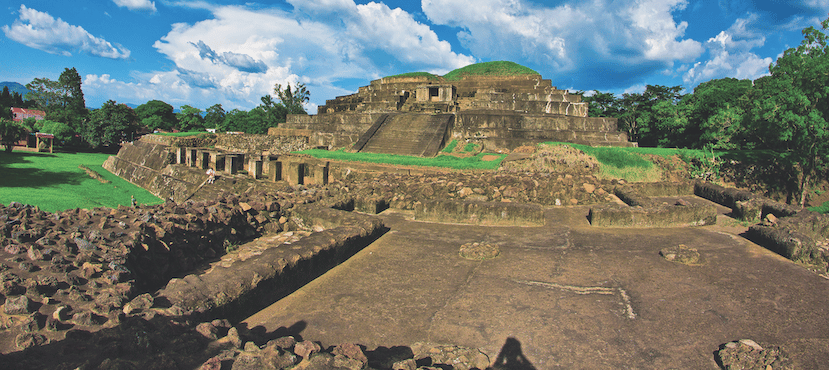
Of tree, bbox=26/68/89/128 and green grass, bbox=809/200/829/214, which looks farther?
tree, bbox=26/68/89/128

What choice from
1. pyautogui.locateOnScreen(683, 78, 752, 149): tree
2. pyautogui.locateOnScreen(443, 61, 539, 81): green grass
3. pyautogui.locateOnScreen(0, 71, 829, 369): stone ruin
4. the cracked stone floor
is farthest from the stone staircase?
pyautogui.locateOnScreen(683, 78, 752, 149): tree

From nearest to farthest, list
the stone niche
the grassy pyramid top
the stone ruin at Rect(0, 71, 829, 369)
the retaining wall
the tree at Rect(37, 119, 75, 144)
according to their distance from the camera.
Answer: the stone ruin at Rect(0, 71, 829, 369)
the retaining wall
the stone niche
the grassy pyramid top
the tree at Rect(37, 119, 75, 144)

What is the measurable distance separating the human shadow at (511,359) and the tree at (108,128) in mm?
42659

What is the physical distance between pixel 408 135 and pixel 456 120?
216 cm

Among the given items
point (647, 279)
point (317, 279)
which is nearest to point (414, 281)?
point (317, 279)

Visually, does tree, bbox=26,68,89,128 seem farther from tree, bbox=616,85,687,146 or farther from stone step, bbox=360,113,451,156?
tree, bbox=616,85,687,146

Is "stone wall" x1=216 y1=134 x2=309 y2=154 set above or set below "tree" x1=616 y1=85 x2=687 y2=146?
below

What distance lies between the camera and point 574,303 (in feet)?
11.6

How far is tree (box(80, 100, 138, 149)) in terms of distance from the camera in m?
34.8

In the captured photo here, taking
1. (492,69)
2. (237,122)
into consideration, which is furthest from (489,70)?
(237,122)

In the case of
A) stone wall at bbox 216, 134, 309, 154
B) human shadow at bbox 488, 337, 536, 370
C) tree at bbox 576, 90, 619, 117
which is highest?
tree at bbox 576, 90, 619, 117

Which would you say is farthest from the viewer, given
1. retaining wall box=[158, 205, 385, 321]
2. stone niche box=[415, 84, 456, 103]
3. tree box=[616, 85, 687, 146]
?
tree box=[616, 85, 687, 146]

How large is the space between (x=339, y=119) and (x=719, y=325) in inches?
735

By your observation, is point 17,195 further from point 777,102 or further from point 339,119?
point 777,102
